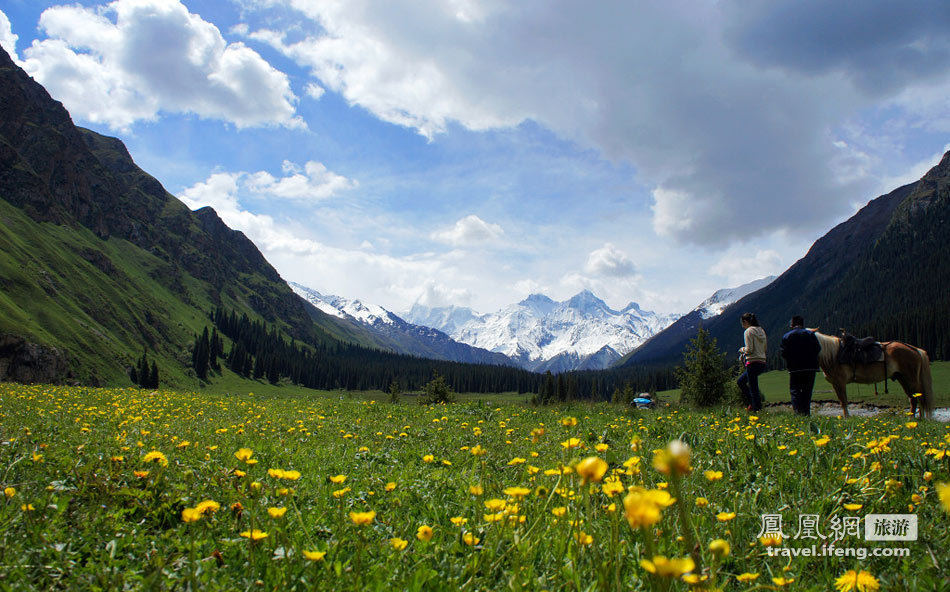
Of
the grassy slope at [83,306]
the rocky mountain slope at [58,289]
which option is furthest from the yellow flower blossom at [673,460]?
the grassy slope at [83,306]

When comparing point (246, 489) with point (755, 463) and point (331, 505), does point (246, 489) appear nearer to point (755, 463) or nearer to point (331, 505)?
point (331, 505)

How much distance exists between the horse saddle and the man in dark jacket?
125cm

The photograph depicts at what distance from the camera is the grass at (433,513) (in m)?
2.54

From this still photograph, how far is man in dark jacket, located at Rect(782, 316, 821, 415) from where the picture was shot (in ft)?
43.5

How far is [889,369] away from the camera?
1399cm

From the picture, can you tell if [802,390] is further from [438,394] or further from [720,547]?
[438,394]

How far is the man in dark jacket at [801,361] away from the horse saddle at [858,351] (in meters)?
1.25

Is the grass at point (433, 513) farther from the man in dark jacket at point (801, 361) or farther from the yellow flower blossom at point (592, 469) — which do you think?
the man in dark jacket at point (801, 361)

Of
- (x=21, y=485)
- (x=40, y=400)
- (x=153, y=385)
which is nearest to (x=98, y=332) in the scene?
(x=153, y=385)

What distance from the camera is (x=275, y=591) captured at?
2314mm

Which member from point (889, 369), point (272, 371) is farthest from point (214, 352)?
point (889, 369)

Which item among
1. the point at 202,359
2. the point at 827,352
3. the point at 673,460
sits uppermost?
the point at 827,352

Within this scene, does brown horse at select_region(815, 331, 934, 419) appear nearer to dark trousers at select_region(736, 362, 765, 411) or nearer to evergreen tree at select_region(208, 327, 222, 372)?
dark trousers at select_region(736, 362, 765, 411)

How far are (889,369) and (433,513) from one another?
1664cm
